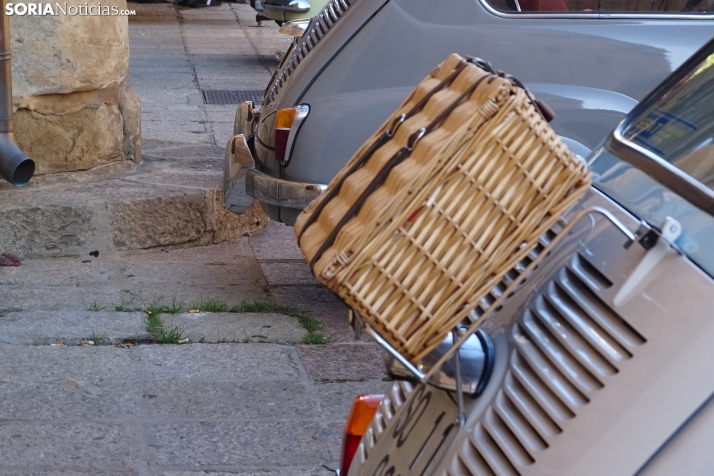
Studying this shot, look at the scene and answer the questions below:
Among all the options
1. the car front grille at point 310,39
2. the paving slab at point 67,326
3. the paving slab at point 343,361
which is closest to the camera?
the paving slab at point 343,361

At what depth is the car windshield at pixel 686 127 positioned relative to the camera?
1583 mm

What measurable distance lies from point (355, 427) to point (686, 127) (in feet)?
2.92

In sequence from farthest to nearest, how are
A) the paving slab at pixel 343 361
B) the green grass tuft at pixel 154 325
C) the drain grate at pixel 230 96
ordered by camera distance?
the drain grate at pixel 230 96, the green grass tuft at pixel 154 325, the paving slab at pixel 343 361

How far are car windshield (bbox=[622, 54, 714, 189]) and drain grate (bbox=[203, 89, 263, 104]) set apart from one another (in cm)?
728

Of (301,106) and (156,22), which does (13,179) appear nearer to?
(301,106)

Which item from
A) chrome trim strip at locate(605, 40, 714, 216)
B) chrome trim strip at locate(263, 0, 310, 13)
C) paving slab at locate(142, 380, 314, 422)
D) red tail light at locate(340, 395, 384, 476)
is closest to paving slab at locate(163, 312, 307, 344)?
paving slab at locate(142, 380, 314, 422)

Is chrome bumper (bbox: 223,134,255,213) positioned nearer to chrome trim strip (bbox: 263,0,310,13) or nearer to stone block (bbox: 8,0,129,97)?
stone block (bbox: 8,0,129,97)

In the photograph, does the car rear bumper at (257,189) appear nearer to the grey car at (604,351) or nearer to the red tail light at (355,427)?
the red tail light at (355,427)

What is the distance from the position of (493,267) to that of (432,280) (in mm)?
87

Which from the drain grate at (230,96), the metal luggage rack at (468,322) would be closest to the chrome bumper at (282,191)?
the metal luggage rack at (468,322)

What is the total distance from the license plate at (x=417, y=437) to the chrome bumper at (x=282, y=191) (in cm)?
278

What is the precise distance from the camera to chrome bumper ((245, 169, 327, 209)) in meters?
4.53

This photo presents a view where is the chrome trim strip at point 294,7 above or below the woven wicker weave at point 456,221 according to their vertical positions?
below

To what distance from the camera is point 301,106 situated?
4629 mm
